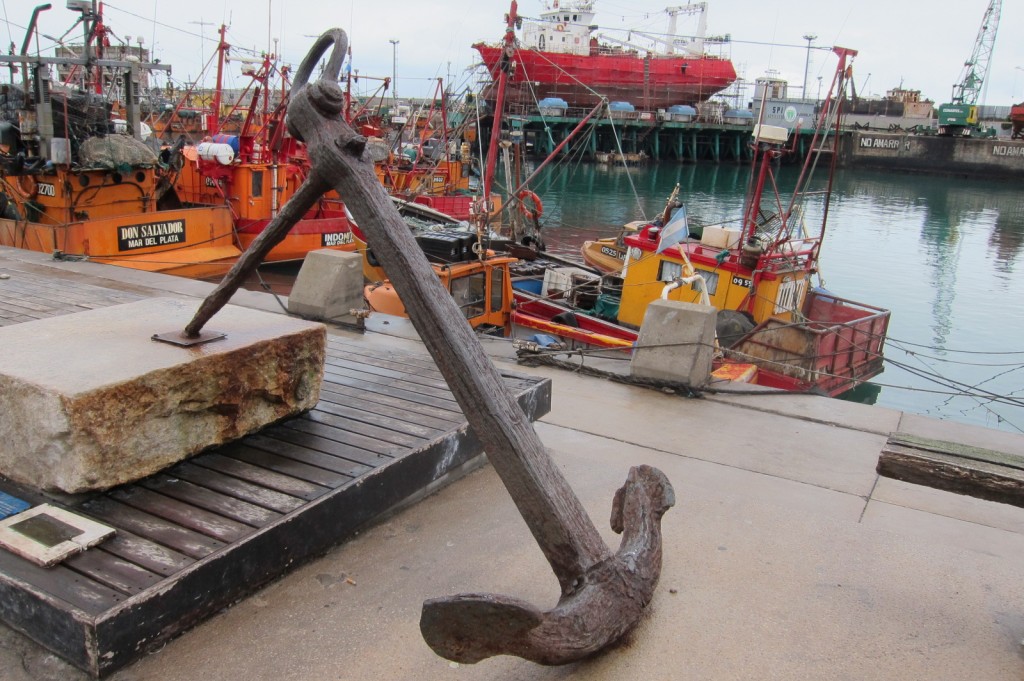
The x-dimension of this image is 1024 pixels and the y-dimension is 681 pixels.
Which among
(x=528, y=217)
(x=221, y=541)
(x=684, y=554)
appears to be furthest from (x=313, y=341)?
(x=528, y=217)

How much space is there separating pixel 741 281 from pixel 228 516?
983 centimetres

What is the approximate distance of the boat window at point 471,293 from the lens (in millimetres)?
10748

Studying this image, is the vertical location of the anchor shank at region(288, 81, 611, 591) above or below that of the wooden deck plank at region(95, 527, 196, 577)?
above

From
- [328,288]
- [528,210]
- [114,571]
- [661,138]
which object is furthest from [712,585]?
[661,138]

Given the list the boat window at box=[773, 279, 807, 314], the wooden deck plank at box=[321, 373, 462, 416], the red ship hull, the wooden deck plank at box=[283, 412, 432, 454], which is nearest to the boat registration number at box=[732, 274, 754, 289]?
the boat window at box=[773, 279, 807, 314]

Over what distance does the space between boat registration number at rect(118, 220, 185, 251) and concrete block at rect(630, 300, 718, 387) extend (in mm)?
10288

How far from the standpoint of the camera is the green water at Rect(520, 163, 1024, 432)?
15.1 meters

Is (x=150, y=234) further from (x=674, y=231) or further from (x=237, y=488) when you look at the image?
(x=237, y=488)

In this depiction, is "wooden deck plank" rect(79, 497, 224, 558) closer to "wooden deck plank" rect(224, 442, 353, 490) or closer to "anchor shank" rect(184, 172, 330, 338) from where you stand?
"wooden deck plank" rect(224, 442, 353, 490)

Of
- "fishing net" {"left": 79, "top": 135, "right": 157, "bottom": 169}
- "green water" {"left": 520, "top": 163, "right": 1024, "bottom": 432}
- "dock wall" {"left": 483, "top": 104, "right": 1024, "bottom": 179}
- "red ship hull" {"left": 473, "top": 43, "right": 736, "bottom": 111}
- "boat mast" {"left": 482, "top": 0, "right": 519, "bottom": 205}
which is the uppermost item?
"red ship hull" {"left": 473, "top": 43, "right": 736, "bottom": 111}

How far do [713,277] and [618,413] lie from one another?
6817mm

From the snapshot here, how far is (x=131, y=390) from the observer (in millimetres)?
3191

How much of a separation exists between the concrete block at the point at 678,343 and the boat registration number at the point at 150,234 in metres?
10.3

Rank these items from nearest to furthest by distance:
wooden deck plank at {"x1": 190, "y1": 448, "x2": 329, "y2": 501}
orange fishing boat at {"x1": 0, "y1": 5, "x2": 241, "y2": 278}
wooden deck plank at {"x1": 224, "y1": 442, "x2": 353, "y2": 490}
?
wooden deck plank at {"x1": 190, "y1": 448, "x2": 329, "y2": 501}
wooden deck plank at {"x1": 224, "y1": 442, "x2": 353, "y2": 490}
orange fishing boat at {"x1": 0, "y1": 5, "x2": 241, "y2": 278}
